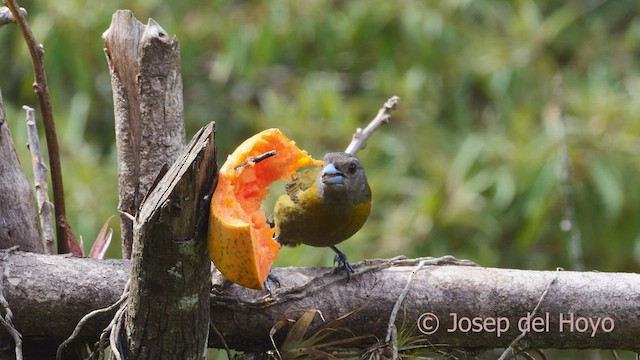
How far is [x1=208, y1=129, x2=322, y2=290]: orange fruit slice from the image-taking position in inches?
76.2

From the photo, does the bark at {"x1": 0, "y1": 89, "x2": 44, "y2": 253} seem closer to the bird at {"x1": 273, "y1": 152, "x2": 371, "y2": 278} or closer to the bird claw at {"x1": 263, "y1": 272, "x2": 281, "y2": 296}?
the bird claw at {"x1": 263, "y1": 272, "x2": 281, "y2": 296}

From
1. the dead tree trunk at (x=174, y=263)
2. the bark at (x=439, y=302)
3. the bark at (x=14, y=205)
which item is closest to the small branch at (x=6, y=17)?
the bark at (x=14, y=205)

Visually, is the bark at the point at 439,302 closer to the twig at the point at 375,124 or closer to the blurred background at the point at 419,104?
the twig at the point at 375,124

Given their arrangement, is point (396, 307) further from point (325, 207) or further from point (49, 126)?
point (49, 126)

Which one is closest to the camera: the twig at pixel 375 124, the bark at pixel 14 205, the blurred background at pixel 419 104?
the bark at pixel 14 205

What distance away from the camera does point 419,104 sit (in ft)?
19.7

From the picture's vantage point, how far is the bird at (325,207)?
10.3ft

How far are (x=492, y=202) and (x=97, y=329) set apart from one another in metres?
3.39

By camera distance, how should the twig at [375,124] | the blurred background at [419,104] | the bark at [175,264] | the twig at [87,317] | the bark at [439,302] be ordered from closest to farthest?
the bark at [175,264]
the twig at [87,317]
the bark at [439,302]
the twig at [375,124]
the blurred background at [419,104]

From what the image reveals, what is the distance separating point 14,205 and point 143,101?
403 millimetres

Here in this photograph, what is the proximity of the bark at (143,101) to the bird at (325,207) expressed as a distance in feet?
2.12

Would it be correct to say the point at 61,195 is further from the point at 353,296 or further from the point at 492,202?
the point at 492,202

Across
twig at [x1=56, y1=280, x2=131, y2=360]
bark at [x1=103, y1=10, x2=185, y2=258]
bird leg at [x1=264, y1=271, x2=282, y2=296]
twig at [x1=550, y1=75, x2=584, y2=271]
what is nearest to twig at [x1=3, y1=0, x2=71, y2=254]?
bark at [x1=103, y1=10, x2=185, y2=258]

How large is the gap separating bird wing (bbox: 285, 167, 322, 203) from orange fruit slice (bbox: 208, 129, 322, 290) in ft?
2.89
